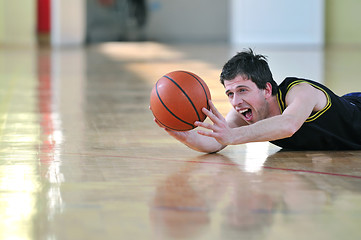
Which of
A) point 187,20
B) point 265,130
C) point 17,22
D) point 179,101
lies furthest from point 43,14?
point 265,130

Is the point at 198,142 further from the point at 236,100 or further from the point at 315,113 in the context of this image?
the point at 315,113

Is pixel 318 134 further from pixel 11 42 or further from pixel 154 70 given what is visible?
pixel 11 42

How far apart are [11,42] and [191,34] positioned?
19.1 ft

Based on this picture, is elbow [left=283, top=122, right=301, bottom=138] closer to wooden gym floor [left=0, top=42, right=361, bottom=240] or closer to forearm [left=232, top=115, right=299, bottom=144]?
forearm [left=232, top=115, right=299, bottom=144]

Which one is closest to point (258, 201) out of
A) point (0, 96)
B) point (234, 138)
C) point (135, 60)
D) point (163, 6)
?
point (234, 138)

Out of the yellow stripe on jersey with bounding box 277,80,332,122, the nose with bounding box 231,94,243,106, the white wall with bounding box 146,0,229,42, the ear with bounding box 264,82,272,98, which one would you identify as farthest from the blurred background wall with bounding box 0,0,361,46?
the nose with bounding box 231,94,243,106

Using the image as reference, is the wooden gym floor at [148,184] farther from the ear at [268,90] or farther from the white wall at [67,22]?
the white wall at [67,22]

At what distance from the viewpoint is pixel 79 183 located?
109 inches

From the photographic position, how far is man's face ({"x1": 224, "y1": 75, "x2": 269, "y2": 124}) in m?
3.10

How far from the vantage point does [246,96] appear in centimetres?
311

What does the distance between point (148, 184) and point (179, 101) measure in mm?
491

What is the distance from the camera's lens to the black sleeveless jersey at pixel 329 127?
333 centimetres

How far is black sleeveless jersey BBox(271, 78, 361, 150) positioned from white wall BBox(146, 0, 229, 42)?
669 inches

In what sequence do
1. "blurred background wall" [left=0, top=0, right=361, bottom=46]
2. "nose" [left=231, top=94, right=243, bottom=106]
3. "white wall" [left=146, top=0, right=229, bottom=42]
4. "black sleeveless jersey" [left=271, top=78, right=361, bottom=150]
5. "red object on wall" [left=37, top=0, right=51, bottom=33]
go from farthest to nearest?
"white wall" [left=146, top=0, right=229, bottom=42]
"red object on wall" [left=37, top=0, right=51, bottom=33]
"blurred background wall" [left=0, top=0, right=361, bottom=46]
"black sleeveless jersey" [left=271, top=78, right=361, bottom=150]
"nose" [left=231, top=94, right=243, bottom=106]
